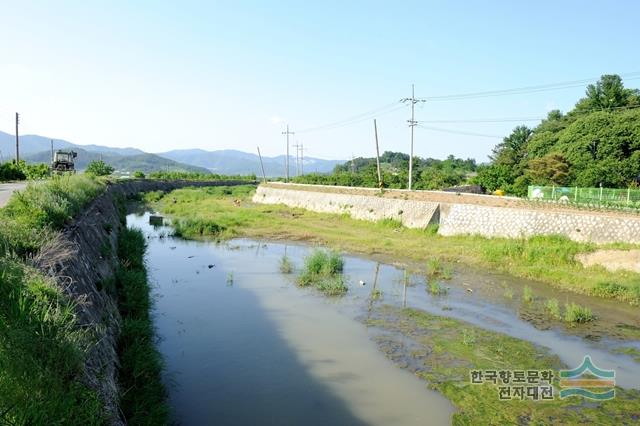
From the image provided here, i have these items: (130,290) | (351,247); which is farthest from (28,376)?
(351,247)

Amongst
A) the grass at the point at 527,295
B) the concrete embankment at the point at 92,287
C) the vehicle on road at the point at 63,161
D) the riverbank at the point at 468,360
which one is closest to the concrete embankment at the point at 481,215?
the grass at the point at 527,295

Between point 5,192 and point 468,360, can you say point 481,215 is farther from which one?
point 5,192

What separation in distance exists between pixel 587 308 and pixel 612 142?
34488mm

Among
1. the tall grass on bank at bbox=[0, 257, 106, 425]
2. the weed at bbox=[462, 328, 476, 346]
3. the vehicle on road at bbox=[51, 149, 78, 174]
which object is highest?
the vehicle on road at bbox=[51, 149, 78, 174]

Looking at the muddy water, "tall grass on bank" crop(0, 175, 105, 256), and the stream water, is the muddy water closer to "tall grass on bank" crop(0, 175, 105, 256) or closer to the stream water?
the stream water

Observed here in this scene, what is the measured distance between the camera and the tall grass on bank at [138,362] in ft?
21.0

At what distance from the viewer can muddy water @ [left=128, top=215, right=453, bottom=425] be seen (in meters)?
7.71

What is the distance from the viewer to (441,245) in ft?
73.3

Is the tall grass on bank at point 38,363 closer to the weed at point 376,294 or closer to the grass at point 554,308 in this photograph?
the weed at point 376,294

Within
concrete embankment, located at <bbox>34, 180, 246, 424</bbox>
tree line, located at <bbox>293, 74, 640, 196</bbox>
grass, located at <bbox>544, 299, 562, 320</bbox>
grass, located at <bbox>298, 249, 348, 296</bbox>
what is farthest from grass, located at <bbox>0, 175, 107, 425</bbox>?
tree line, located at <bbox>293, 74, 640, 196</bbox>

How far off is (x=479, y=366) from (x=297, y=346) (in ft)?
13.8

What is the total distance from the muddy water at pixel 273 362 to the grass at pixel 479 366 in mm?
451

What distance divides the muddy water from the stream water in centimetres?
3

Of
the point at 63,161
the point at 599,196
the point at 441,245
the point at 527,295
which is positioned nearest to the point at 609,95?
the point at 599,196
